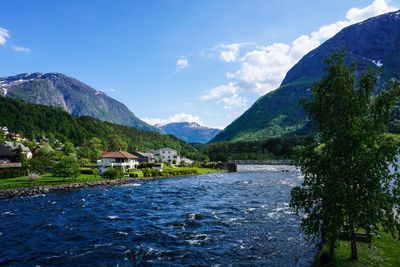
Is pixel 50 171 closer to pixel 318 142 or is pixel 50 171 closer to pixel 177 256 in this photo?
pixel 177 256

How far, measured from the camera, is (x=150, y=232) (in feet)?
123

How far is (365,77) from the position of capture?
21.7m

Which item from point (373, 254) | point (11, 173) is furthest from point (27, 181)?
point (373, 254)

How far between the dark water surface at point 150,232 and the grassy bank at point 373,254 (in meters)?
3.00

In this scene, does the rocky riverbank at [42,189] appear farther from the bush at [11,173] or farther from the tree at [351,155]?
A: the tree at [351,155]

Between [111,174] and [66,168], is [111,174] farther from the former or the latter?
[66,168]

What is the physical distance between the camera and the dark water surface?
28172mm

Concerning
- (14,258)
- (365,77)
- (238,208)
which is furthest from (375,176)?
(238,208)

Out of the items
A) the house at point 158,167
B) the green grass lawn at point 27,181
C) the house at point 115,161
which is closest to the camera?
the green grass lawn at point 27,181

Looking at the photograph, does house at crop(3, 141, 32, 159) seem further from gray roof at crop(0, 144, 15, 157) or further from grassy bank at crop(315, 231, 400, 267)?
grassy bank at crop(315, 231, 400, 267)

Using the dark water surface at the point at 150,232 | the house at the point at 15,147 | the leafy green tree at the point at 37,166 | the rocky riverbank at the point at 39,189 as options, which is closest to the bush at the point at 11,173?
the leafy green tree at the point at 37,166

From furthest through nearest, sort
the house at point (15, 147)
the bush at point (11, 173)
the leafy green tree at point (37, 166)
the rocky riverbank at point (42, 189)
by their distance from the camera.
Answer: the house at point (15, 147), the leafy green tree at point (37, 166), the bush at point (11, 173), the rocky riverbank at point (42, 189)

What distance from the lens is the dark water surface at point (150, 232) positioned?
92.4ft

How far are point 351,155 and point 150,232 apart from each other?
24.1m
